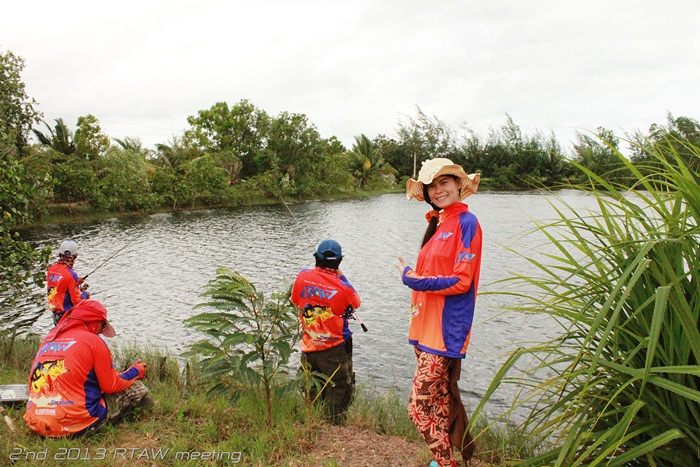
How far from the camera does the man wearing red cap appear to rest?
12.3 ft

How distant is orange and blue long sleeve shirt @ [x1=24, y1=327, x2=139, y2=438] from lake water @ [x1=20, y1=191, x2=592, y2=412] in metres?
3.06

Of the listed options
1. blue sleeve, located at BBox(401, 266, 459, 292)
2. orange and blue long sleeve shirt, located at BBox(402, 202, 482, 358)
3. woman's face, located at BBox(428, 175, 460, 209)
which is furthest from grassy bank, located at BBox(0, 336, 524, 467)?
woman's face, located at BBox(428, 175, 460, 209)

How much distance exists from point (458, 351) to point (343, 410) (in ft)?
7.84

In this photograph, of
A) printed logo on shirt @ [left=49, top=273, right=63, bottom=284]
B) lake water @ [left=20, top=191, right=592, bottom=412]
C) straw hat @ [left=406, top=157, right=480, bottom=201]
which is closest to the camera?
straw hat @ [left=406, top=157, right=480, bottom=201]

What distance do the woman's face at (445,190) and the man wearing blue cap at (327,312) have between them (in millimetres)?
1588

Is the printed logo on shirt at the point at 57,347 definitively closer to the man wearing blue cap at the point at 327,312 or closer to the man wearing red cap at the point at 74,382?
the man wearing red cap at the point at 74,382

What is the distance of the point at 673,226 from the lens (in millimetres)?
2471

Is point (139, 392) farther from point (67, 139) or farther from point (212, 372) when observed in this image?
point (67, 139)

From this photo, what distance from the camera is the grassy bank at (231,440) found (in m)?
3.45

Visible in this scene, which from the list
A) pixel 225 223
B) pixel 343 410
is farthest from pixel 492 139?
pixel 343 410

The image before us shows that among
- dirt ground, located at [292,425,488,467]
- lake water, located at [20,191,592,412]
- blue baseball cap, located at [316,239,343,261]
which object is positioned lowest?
lake water, located at [20,191,592,412]

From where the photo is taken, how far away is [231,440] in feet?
11.9

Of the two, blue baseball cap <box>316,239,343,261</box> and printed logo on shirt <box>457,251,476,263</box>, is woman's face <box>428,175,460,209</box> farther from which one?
blue baseball cap <box>316,239,343,261</box>

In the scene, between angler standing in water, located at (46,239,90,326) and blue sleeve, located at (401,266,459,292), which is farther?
angler standing in water, located at (46,239,90,326)
